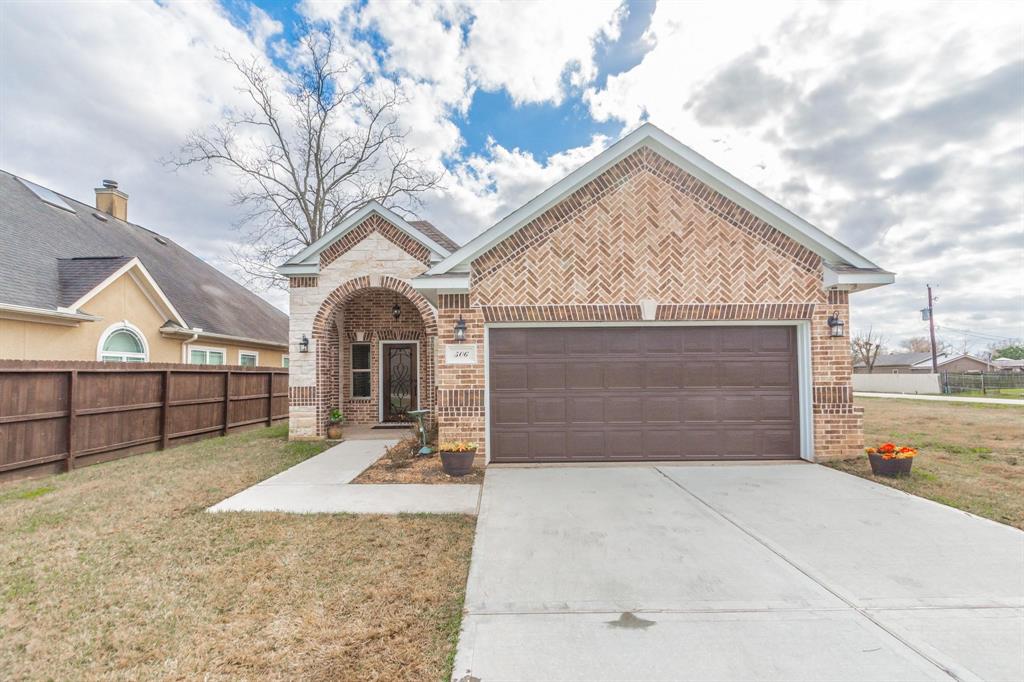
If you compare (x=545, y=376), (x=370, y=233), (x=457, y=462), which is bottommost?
(x=457, y=462)

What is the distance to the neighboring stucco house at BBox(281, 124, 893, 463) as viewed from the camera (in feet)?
23.9

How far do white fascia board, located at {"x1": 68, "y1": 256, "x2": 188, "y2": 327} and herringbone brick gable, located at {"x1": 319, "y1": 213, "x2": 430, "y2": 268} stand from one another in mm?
4692

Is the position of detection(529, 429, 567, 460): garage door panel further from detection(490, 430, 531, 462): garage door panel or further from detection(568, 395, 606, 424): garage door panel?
detection(568, 395, 606, 424): garage door panel

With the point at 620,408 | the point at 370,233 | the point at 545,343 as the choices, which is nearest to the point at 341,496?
the point at 545,343

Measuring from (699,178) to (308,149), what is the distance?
649 inches

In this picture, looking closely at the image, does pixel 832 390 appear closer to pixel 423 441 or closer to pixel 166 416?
pixel 423 441

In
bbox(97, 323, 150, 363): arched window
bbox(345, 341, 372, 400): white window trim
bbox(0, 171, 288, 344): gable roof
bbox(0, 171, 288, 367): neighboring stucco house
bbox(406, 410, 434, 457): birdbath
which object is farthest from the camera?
bbox(345, 341, 372, 400): white window trim

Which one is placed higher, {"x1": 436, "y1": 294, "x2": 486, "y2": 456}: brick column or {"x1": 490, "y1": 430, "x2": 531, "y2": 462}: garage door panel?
{"x1": 436, "y1": 294, "x2": 486, "y2": 456}: brick column

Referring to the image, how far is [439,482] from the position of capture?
6465 millimetres

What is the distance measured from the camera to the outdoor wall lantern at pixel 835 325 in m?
7.28

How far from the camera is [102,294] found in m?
9.92

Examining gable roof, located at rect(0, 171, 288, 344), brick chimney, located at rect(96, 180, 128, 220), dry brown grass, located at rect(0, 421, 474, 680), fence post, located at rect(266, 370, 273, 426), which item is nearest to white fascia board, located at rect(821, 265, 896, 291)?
dry brown grass, located at rect(0, 421, 474, 680)

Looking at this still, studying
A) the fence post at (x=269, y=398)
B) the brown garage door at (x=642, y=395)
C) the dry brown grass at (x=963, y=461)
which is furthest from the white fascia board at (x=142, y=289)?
the dry brown grass at (x=963, y=461)

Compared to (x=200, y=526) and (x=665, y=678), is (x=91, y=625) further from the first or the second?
(x=665, y=678)
